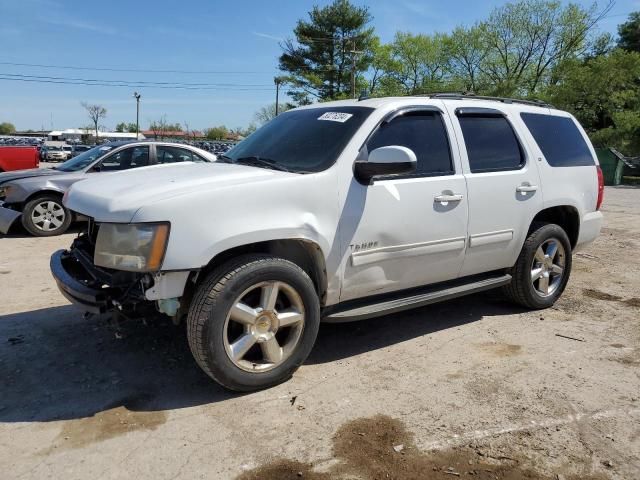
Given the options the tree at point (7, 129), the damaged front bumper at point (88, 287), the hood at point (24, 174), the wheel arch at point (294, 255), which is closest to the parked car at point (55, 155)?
the hood at point (24, 174)

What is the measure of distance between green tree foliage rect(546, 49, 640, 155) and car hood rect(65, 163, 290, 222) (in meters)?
35.4

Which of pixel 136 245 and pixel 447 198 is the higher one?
pixel 447 198

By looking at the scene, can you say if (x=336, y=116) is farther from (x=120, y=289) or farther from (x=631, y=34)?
(x=631, y=34)

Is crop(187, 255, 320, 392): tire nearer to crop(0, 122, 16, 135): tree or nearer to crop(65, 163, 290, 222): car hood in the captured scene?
crop(65, 163, 290, 222): car hood

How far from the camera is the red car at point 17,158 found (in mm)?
12023

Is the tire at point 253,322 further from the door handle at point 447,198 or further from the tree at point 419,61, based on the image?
the tree at point 419,61

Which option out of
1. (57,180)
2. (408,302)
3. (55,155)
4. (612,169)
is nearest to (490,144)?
(408,302)

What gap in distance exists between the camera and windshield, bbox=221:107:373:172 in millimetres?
3594

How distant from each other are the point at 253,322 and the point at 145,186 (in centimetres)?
105

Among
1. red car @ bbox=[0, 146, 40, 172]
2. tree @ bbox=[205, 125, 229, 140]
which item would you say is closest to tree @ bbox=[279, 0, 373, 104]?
red car @ bbox=[0, 146, 40, 172]

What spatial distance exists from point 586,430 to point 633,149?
37069mm

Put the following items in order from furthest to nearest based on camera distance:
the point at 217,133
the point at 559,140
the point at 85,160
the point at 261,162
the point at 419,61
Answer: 1. the point at 217,133
2. the point at 419,61
3. the point at 85,160
4. the point at 559,140
5. the point at 261,162

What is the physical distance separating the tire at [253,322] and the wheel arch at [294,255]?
117 mm

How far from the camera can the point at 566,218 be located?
5.21m
